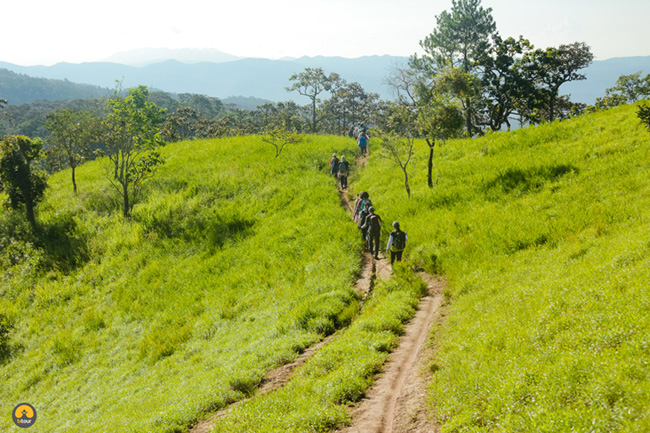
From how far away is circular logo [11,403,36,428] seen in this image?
43.1 ft

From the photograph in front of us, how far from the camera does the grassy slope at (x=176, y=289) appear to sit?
11.6m

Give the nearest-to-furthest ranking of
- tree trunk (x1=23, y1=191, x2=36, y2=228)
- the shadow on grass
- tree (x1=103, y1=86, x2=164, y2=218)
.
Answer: the shadow on grass < tree (x1=103, y1=86, x2=164, y2=218) < tree trunk (x1=23, y1=191, x2=36, y2=228)

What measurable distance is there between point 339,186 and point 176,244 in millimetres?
11885

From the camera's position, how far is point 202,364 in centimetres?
1219

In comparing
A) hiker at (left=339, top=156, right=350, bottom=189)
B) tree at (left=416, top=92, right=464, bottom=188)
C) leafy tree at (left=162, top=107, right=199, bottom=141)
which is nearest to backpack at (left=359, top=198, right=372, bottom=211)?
tree at (left=416, top=92, right=464, bottom=188)

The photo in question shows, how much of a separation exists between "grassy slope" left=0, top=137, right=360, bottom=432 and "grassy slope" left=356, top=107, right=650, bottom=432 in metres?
4.46

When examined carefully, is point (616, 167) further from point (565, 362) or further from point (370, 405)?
point (370, 405)

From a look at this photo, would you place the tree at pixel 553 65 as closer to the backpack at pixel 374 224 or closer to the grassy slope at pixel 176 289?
the grassy slope at pixel 176 289

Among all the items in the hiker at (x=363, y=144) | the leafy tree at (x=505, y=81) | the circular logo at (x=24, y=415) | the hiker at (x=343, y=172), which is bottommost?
the circular logo at (x=24, y=415)

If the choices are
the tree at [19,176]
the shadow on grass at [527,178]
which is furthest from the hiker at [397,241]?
the tree at [19,176]

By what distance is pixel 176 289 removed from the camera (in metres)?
19.8

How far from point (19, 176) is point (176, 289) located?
19454 mm

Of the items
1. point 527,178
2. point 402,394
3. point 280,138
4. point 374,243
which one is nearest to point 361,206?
point 374,243

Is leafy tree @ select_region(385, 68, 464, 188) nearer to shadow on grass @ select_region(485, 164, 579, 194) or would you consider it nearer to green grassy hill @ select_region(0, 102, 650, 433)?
green grassy hill @ select_region(0, 102, 650, 433)
